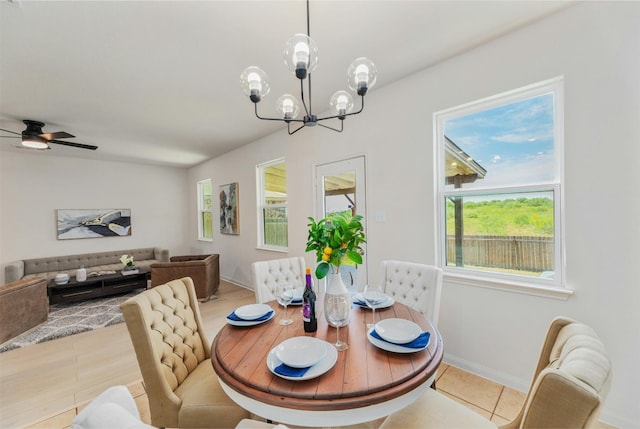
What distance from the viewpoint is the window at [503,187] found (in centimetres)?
197

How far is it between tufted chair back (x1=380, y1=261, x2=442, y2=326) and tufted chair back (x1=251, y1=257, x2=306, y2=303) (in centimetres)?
83

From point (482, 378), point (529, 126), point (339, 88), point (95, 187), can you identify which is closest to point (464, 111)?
point (529, 126)

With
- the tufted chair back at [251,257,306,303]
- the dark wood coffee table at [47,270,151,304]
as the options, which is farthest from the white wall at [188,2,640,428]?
the dark wood coffee table at [47,270,151,304]

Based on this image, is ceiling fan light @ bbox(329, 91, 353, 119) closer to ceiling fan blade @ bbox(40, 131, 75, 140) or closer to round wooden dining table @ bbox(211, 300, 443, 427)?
round wooden dining table @ bbox(211, 300, 443, 427)

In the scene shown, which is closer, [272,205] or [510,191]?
[510,191]

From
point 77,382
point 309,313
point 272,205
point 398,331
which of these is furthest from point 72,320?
point 398,331

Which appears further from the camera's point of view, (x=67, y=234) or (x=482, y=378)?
(x=67, y=234)

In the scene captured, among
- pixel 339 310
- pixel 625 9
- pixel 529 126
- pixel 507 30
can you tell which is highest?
pixel 507 30

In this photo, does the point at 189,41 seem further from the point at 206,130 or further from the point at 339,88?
the point at 206,130

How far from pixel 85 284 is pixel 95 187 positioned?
8.31ft

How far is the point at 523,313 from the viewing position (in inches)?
79.4

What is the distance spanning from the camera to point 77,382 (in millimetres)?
2271

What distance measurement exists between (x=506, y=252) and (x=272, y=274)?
2.03 meters

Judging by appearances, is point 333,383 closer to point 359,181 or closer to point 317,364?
point 317,364
